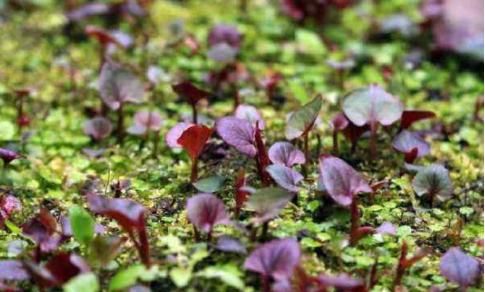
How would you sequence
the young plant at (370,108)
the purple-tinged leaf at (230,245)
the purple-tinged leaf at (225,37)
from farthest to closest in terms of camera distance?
the purple-tinged leaf at (225,37) → the young plant at (370,108) → the purple-tinged leaf at (230,245)

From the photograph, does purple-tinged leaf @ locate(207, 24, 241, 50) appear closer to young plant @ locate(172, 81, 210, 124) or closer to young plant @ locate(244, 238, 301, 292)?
young plant @ locate(172, 81, 210, 124)

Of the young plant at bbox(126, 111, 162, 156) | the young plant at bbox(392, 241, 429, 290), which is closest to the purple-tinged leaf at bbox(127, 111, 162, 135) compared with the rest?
the young plant at bbox(126, 111, 162, 156)

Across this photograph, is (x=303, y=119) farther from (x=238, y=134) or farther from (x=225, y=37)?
(x=225, y=37)

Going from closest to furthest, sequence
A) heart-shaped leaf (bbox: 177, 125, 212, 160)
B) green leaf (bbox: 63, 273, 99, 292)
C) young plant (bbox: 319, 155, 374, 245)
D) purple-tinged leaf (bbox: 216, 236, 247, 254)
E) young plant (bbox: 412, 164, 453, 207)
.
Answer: green leaf (bbox: 63, 273, 99, 292)
purple-tinged leaf (bbox: 216, 236, 247, 254)
young plant (bbox: 319, 155, 374, 245)
heart-shaped leaf (bbox: 177, 125, 212, 160)
young plant (bbox: 412, 164, 453, 207)

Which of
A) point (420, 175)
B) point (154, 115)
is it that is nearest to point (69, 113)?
point (154, 115)

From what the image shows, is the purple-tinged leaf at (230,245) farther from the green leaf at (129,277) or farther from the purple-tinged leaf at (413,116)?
the purple-tinged leaf at (413,116)

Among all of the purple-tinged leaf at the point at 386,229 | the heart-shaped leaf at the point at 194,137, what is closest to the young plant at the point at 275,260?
the purple-tinged leaf at the point at 386,229

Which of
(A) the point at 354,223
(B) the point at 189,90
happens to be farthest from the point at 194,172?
(A) the point at 354,223
